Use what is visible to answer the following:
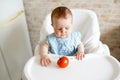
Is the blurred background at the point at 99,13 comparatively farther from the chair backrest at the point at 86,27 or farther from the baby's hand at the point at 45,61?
the baby's hand at the point at 45,61

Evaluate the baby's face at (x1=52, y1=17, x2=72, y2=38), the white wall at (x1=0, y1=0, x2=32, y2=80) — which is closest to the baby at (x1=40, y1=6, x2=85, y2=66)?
the baby's face at (x1=52, y1=17, x2=72, y2=38)

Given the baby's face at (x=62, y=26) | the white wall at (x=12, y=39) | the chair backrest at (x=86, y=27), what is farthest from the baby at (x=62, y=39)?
the white wall at (x=12, y=39)

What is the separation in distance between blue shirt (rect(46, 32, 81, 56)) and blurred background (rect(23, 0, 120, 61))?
1.79 ft

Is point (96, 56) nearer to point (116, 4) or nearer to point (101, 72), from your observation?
point (101, 72)

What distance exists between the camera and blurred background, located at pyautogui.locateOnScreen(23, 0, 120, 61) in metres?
1.60

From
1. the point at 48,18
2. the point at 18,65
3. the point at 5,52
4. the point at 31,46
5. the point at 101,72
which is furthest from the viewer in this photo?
the point at 31,46

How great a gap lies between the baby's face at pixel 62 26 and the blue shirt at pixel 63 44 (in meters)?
0.05

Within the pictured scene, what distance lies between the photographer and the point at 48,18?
4.45ft

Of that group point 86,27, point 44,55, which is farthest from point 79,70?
point 86,27

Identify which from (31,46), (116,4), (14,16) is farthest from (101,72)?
(31,46)

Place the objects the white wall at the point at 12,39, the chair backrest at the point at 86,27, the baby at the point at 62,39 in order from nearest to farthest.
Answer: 1. the baby at the point at 62,39
2. the chair backrest at the point at 86,27
3. the white wall at the point at 12,39

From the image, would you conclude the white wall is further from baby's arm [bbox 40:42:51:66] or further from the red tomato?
the red tomato

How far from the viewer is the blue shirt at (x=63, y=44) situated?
1146 mm

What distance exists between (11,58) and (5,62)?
7 cm
